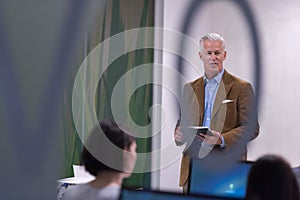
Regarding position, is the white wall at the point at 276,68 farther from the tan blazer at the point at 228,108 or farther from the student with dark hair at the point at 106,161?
the student with dark hair at the point at 106,161

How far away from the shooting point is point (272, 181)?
93 cm

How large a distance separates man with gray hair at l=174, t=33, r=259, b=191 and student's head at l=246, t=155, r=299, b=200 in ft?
3.35

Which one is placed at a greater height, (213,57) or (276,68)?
(276,68)

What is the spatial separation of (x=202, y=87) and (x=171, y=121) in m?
1.96

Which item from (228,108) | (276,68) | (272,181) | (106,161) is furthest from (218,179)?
(276,68)

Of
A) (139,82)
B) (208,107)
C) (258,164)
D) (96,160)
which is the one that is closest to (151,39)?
(139,82)

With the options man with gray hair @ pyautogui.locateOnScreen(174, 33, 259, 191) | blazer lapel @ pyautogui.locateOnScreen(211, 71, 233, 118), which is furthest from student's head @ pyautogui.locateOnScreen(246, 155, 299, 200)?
blazer lapel @ pyautogui.locateOnScreen(211, 71, 233, 118)

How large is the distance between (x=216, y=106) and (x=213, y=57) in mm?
244

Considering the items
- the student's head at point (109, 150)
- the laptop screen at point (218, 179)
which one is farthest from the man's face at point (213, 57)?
the student's head at point (109, 150)

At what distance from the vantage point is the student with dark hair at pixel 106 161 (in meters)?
1.18

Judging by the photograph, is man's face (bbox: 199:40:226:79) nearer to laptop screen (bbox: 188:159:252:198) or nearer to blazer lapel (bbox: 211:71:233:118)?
blazer lapel (bbox: 211:71:233:118)

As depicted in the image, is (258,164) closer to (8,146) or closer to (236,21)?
(8,146)

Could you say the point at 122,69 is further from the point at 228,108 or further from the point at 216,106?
the point at 228,108

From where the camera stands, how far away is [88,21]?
778mm
